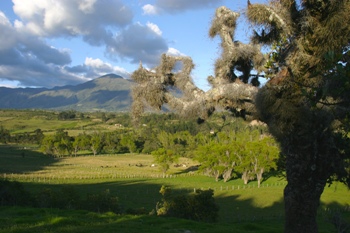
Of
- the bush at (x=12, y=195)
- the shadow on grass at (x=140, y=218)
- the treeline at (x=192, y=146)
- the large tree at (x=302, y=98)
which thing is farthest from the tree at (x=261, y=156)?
the large tree at (x=302, y=98)

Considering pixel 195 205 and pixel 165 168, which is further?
pixel 165 168

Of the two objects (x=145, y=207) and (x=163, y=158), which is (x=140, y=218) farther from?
(x=163, y=158)

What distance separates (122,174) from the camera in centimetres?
7175

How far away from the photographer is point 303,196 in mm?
6703

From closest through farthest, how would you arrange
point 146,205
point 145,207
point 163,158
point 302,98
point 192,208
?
1. point 302,98
2. point 192,208
3. point 145,207
4. point 146,205
5. point 163,158

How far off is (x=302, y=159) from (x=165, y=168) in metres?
70.3

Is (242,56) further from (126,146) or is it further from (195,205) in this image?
(126,146)

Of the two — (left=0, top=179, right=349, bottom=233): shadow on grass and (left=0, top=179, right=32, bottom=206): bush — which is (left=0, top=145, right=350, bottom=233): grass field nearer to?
(left=0, top=179, right=349, bottom=233): shadow on grass

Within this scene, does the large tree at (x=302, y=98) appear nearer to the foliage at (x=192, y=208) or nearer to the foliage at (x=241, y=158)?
the foliage at (x=192, y=208)

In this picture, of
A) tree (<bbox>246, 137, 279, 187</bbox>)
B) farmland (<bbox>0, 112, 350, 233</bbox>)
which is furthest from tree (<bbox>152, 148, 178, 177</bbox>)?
tree (<bbox>246, 137, 279, 187</bbox>)

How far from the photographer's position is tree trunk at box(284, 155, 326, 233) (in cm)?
669

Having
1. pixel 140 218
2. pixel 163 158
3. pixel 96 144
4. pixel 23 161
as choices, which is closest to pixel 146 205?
pixel 140 218

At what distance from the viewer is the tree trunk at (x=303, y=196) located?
669 cm

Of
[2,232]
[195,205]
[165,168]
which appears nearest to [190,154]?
[165,168]
